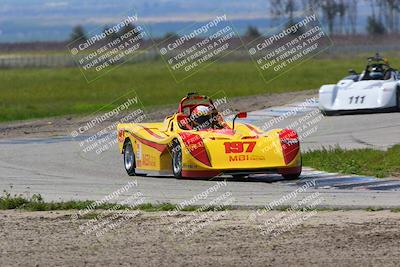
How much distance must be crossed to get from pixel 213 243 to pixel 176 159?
7.10 m

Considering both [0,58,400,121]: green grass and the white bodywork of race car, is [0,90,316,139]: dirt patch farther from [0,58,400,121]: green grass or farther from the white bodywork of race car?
[0,58,400,121]: green grass

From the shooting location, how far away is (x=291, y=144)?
61.4ft

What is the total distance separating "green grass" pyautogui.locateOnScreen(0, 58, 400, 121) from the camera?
1711 inches

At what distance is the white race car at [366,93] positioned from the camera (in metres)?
29.9

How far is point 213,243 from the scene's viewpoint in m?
12.3

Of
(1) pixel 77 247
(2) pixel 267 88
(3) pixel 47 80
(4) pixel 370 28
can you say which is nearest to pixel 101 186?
(1) pixel 77 247

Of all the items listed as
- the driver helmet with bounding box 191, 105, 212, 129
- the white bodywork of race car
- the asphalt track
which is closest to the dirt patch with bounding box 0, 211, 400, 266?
the asphalt track

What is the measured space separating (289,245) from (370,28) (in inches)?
4572

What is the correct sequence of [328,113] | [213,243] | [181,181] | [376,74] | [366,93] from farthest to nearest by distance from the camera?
[376,74] → [328,113] → [366,93] → [181,181] → [213,243]

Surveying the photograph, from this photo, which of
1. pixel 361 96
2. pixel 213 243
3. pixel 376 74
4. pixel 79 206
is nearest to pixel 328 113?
pixel 361 96

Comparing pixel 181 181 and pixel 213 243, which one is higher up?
pixel 213 243

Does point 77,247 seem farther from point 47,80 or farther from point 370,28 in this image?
point 370,28

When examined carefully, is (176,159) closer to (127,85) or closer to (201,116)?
(201,116)

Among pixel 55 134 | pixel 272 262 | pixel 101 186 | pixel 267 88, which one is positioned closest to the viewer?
pixel 272 262
